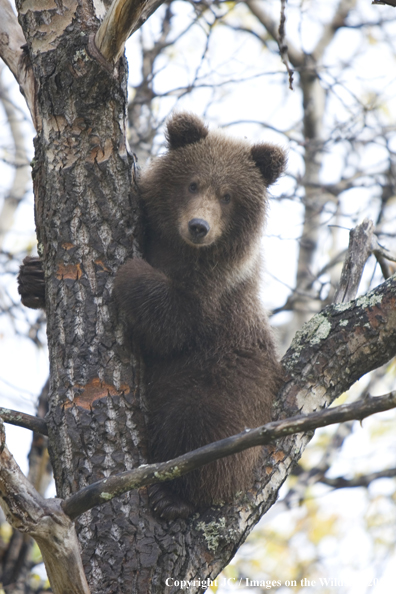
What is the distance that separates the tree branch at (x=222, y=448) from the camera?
1950 millimetres

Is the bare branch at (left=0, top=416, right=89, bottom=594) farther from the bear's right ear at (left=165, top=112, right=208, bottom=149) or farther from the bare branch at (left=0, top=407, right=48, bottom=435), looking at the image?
the bear's right ear at (left=165, top=112, right=208, bottom=149)

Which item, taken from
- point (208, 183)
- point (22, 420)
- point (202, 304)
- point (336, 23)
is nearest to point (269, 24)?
point (336, 23)

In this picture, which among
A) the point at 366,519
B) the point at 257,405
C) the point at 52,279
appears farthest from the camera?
the point at 366,519

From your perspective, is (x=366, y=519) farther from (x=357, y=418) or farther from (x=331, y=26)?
(x=357, y=418)

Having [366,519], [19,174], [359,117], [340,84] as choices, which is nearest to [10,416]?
[340,84]

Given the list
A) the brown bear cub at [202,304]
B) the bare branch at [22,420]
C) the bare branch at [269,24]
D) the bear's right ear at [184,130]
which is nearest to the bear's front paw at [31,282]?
the brown bear cub at [202,304]

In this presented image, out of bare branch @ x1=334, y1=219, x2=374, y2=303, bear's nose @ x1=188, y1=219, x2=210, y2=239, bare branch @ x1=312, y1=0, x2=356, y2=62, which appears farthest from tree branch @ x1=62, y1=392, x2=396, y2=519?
bare branch @ x1=312, y1=0, x2=356, y2=62

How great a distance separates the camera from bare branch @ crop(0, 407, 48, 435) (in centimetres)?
280

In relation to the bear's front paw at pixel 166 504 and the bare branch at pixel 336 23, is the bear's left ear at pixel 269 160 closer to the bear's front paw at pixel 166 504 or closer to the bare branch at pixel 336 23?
the bear's front paw at pixel 166 504

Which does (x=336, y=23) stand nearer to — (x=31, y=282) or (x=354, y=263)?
(x=354, y=263)

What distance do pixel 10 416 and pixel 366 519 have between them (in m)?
8.65

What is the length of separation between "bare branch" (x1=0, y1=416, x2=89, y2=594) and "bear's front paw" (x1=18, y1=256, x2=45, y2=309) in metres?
1.80

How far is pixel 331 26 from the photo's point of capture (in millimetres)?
8883

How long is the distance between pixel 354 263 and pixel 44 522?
7.78ft
